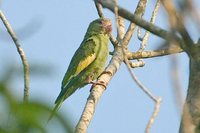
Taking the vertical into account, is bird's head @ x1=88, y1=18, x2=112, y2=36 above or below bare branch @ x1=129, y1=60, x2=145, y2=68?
above

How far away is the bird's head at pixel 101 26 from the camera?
293 inches

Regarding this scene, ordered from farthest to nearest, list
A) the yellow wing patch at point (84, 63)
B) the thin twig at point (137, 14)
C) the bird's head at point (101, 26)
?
the bird's head at point (101, 26)
the yellow wing patch at point (84, 63)
the thin twig at point (137, 14)

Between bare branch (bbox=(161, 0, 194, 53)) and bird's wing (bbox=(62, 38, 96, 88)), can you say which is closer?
bare branch (bbox=(161, 0, 194, 53))

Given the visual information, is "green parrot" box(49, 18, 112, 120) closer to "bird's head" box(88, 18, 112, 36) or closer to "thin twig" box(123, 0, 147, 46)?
"bird's head" box(88, 18, 112, 36)

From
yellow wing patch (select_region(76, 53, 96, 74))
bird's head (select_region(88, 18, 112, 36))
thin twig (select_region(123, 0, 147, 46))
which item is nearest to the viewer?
thin twig (select_region(123, 0, 147, 46))

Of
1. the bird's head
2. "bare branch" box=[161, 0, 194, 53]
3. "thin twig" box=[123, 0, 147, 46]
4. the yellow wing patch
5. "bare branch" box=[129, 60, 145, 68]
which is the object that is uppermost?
the bird's head

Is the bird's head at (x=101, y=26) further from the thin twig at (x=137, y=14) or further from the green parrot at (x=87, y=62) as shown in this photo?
the thin twig at (x=137, y=14)

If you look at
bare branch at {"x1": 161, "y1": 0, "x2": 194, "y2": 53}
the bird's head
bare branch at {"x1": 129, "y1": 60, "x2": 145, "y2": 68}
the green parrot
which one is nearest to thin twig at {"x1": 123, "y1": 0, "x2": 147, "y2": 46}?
bare branch at {"x1": 129, "y1": 60, "x2": 145, "y2": 68}

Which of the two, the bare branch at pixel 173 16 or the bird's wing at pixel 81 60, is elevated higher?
the bird's wing at pixel 81 60

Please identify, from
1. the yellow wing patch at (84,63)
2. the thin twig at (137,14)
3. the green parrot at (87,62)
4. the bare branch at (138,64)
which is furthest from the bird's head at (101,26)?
the bare branch at (138,64)

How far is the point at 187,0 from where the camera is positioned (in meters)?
1.35

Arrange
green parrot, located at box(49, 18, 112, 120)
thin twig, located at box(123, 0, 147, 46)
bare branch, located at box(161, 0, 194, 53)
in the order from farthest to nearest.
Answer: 1. green parrot, located at box(49, 18, 112, 120)
2. thin twig, located at box(123, 0, 147, 46)
3. bare branch, located at box(161, 0, 194, 53)

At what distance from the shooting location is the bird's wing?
7168mm

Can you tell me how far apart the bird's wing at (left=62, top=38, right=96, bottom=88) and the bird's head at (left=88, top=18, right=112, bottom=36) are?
10.8 inches
